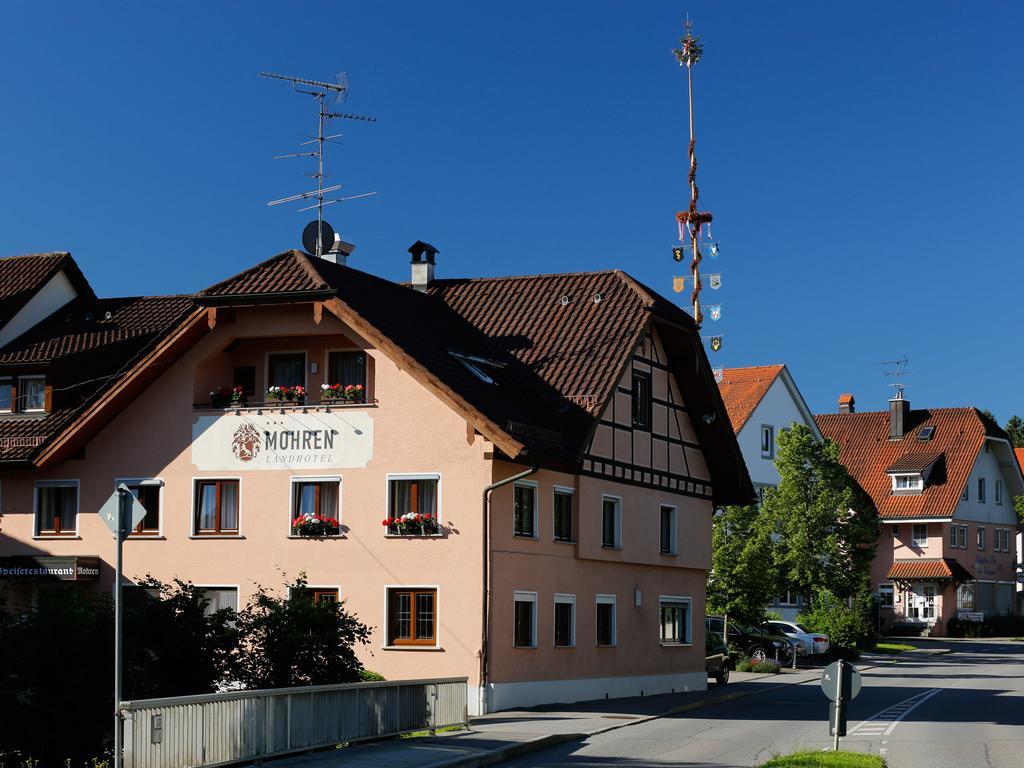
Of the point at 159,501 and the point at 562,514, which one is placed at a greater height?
the point at 159,501

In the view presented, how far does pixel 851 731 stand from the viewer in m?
26.8

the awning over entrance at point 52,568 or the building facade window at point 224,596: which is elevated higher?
the awning over entrance at point 52,568

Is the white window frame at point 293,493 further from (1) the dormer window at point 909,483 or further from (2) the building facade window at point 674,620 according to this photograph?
(1) the dormer window at point 909,483

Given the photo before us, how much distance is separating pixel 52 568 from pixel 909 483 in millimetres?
56876

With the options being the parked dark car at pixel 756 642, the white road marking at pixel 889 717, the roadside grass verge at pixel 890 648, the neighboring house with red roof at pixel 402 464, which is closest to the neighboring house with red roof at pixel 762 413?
the roadside grass verge at pixel 890 648

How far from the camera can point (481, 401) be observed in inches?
1238

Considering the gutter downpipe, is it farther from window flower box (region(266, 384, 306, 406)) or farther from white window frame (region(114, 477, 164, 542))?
white window frame (region(114, 477, 164, 542))

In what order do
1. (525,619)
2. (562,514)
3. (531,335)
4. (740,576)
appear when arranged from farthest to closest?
(740,576) < (531,335) < (562,514) < (525,619)

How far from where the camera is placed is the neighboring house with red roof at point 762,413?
6775 centimetres

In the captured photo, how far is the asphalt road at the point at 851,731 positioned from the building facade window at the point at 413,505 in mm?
6032

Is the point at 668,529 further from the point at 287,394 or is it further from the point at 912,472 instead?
the point at 912,472

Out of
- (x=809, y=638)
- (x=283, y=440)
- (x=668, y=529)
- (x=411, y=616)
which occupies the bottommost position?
(x=809, y=638)

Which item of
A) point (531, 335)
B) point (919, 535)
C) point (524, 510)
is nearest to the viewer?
point (524, 510)

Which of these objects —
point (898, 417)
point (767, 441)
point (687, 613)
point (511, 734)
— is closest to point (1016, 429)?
point (898, 417)
